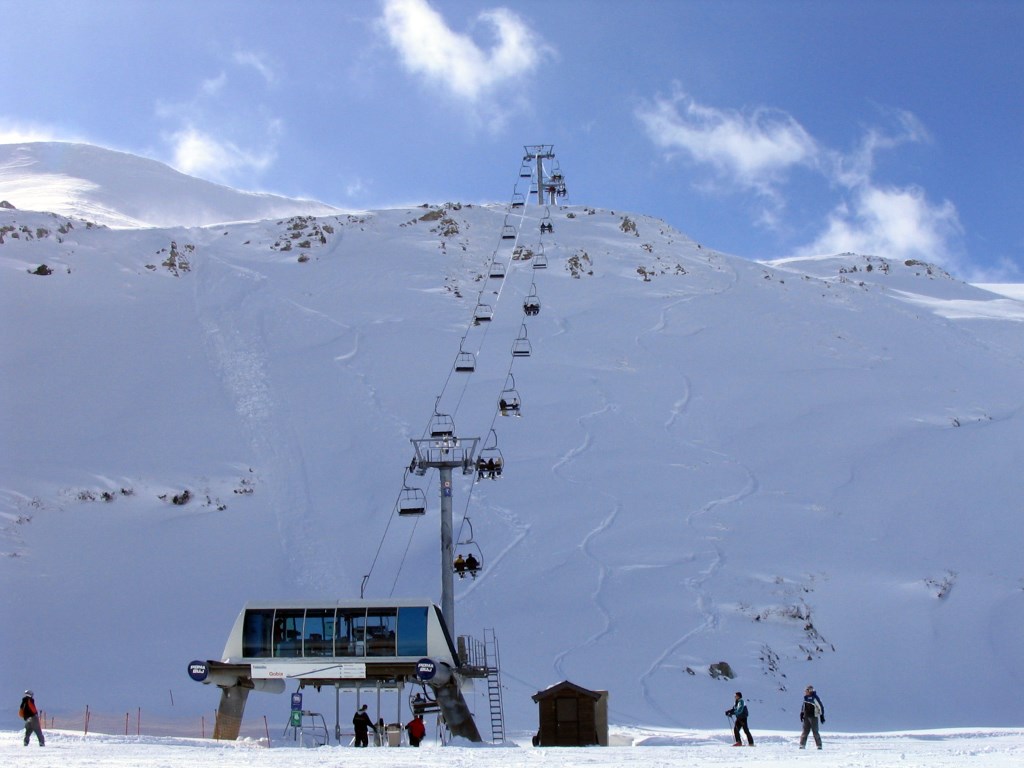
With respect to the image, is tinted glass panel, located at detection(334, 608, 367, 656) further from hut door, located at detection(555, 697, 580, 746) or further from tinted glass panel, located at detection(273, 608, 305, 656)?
hut door, located at detection(555, 697, 580, 746)

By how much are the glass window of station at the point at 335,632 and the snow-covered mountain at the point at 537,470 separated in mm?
4133

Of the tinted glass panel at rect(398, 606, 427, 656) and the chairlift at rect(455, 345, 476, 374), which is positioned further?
the chairlift at rect(455, 345, 476, 374)

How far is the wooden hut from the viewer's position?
2023cm

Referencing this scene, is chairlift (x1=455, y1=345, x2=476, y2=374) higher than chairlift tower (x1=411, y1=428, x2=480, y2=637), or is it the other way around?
chairlift (x1=455, y1=345, x2=476, y2=374)

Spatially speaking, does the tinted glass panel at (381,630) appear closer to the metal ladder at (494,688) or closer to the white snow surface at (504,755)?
the metal ladder at (494,688)

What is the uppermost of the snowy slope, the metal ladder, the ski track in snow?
the snowy slope

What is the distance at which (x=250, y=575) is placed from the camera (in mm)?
32875

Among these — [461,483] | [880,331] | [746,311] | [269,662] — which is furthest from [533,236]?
[269,662]

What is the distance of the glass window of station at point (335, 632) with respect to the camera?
23516 mm

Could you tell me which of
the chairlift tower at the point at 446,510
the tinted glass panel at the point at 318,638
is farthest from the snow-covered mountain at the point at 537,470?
the tinted glass panel at the point at 318,638

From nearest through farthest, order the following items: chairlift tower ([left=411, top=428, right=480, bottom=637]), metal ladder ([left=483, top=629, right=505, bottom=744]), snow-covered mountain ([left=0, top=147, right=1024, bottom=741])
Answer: metal ladder ([left=483, top=629, right=505, bottom=744]), chairlift tower ([left=411, top=428, right=480, bottom=637]), snow-covered mountain ([left=0, top=147, right=1024, bottom=741])

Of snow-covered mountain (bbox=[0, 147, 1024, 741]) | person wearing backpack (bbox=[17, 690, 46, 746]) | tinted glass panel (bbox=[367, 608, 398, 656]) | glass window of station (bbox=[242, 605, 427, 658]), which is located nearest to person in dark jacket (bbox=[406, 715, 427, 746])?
glass window of station (bbox=[242, 605, 427, 658])

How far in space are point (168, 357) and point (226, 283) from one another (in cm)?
1056

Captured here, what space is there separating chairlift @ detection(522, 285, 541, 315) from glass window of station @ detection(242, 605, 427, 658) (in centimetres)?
2530
